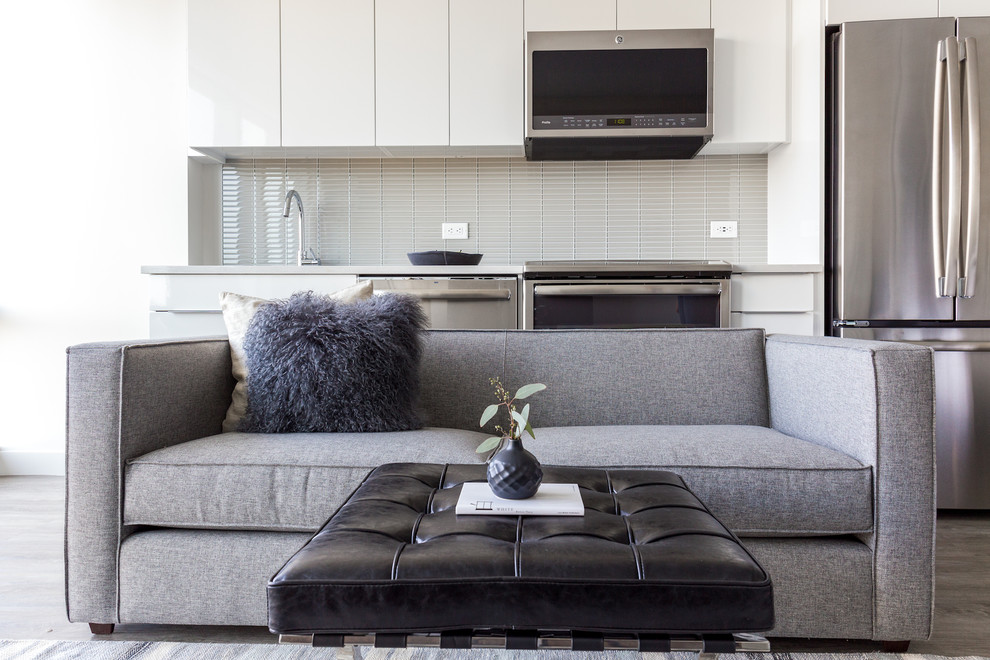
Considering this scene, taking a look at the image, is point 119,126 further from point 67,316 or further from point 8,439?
point 8,439

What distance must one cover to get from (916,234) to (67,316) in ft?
13.3

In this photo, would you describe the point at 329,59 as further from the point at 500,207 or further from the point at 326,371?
the point at 326,371

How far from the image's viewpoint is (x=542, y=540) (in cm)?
100

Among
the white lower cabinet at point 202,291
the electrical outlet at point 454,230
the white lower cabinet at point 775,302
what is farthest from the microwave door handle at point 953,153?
the white lower cabinet at point 202,291

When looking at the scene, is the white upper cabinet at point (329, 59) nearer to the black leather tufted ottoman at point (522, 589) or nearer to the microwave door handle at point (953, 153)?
the microwave door handle at point (953, 153)

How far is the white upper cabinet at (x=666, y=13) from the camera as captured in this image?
136 inches

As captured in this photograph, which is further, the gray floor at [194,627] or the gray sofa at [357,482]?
the gray floor at [194,627]

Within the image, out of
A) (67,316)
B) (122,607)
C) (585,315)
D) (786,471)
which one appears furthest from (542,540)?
(67,316)

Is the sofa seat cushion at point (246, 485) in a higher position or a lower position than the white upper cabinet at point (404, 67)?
lower

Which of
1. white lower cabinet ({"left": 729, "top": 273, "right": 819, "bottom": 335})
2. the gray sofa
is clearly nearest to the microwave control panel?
white lower cabinet ({"left": 729, "top": 273, "right": 819, "bottom": 335})

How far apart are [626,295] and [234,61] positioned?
2.23 m

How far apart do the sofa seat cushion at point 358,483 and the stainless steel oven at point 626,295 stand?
64.2 inches

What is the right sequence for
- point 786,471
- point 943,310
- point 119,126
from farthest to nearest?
point 119,126, point 943,310, point 786,471

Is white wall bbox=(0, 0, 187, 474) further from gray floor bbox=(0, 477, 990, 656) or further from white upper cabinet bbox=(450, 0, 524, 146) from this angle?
white upper cabinet bbox=(450, 0, 524, 146)
